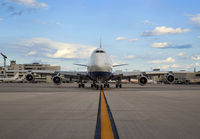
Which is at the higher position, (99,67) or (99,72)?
(99,67)

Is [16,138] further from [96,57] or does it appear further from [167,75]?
[167,75]

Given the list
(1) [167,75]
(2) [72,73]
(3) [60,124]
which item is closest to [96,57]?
(2) [72,73]

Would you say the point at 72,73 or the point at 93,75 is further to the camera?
the point at 72,73

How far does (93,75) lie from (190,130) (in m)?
23.5

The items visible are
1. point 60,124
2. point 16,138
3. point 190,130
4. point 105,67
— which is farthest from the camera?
point 105,67

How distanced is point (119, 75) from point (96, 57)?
6201 millimetres

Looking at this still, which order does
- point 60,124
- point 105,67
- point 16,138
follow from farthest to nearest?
point 105,67
point 60,124
point 16,138

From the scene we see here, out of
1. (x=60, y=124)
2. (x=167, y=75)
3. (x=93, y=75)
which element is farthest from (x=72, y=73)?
(x=60, y=124)

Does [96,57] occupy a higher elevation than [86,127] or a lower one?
higher

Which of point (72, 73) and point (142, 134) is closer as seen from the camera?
point (142, 134)

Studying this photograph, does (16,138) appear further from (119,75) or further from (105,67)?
(119,75)

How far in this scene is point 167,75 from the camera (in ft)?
108

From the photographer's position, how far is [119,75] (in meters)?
33.2

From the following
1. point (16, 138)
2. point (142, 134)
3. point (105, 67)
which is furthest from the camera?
point (105, 67)
